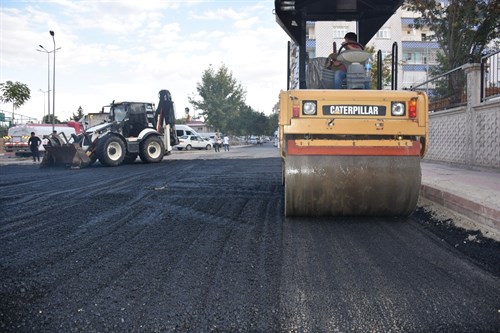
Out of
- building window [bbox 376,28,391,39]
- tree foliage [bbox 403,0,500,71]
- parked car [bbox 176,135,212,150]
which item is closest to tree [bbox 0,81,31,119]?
parked car [bbox 176,135,212,150]

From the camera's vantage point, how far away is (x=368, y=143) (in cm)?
461

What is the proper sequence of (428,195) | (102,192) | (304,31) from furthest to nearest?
(102,192)
(428,195)
(304,31)

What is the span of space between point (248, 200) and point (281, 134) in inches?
83.9

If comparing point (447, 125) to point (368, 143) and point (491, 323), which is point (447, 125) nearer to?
point (368, 143)

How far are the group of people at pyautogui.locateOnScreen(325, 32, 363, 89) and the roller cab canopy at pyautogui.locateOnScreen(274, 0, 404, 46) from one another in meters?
0.50

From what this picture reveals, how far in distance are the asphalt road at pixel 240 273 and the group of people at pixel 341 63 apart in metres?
1.85

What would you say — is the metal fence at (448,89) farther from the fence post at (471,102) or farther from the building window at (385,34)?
the building window at (385,34)

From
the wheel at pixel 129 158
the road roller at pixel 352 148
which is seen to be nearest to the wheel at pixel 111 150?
the wheel at pixel 129 158

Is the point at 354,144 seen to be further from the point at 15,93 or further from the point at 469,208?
the point at 15,93

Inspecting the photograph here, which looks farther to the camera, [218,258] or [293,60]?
[293,60]

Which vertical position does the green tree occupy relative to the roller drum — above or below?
above

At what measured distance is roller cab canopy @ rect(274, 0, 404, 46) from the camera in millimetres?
5375

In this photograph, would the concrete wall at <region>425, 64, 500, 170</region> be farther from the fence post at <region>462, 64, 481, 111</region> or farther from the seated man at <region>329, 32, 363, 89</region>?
the seated man at <region>329, 32, 363, 89</region>

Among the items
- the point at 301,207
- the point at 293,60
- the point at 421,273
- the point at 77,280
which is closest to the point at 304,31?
the point at 293,60
